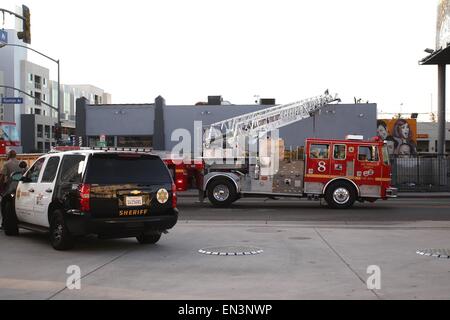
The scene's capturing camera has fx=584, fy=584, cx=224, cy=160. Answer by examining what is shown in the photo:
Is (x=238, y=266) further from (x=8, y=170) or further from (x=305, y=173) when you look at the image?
(x=305, y=173)

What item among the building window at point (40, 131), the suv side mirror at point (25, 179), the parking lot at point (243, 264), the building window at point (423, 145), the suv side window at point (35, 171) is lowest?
the parking lot at point (243, 264)

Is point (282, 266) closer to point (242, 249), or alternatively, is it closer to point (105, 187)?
point (242, 249)

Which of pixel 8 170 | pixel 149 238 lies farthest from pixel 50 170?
pixel 8 170

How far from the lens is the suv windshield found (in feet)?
31.9

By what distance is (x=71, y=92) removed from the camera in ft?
402

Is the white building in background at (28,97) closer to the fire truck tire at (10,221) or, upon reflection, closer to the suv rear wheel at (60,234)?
the fire truck tire at (10,221)

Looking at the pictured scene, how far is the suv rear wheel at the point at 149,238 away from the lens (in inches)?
428

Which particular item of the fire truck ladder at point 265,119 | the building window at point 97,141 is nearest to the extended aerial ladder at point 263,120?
the fire truck ladder at point 265,119

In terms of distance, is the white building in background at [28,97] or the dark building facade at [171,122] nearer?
the dark building facade at [171,122]

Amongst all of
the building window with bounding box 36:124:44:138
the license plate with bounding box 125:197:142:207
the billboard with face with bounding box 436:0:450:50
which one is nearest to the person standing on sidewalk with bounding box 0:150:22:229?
the license plate with bounding box 125:197:142:207

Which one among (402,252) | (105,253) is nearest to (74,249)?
(105,253)

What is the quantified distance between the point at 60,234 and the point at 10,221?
2.59m

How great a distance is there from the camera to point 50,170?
1070 cm
